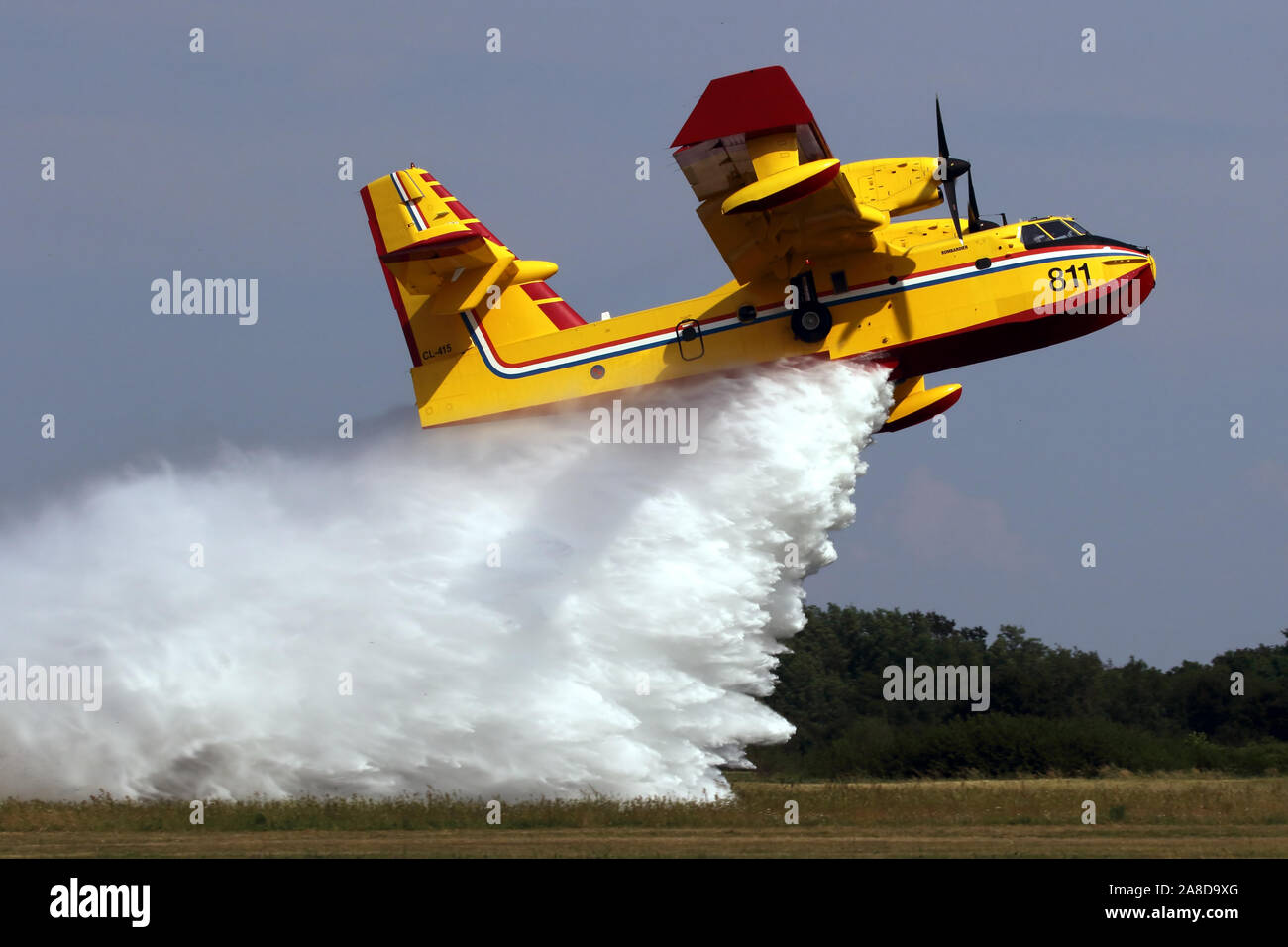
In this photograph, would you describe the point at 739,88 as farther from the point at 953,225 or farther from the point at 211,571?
the point at 211,571

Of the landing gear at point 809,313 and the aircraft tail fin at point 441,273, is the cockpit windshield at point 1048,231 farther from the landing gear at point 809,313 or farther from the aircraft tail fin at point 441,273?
the aircraft tail fin at point 441,273

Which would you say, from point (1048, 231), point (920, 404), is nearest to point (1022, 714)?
point (920, 404)

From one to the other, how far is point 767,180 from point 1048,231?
4594mm

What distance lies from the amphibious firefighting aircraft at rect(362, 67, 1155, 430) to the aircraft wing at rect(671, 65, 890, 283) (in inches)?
1.2

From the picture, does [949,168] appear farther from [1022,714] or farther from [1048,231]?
[1022,714]

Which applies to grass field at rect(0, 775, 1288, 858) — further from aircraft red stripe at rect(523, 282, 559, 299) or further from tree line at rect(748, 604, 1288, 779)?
aircraft red stripe at rect(523, 282, 559, 299)

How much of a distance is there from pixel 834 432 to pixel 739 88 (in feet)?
15.4

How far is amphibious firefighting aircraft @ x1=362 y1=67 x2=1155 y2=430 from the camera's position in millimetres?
19172

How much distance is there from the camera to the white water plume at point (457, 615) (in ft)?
55.8

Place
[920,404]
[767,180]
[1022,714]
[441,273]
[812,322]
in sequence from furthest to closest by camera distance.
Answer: [1022,714], [920,404], [441,273], [812,322], [767,180]

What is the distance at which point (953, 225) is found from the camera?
19.9 metres

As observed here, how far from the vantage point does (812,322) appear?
19.7 m

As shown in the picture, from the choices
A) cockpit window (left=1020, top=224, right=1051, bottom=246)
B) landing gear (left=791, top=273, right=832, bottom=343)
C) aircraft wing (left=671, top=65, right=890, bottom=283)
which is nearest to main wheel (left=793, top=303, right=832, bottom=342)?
landing gear (left=791, top=273, right=832, bottom=343)
